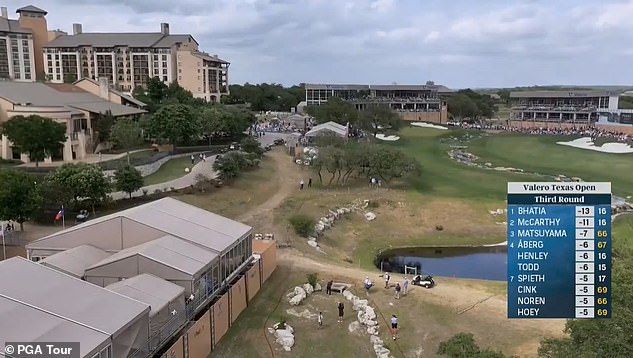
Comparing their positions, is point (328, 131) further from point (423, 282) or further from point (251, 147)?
point (423, 282)

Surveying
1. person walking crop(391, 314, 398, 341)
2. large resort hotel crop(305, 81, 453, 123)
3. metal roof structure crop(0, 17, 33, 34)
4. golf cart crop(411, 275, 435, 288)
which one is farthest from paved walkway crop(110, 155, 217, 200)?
metal roof structure crop(0, 17, 33, 34)

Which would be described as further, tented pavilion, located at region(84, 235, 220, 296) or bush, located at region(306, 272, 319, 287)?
bush, located at region(306, 272, 319, 287)

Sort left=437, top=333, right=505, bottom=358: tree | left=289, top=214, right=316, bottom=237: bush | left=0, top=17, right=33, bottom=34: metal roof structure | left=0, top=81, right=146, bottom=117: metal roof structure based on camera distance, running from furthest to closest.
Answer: left=0, top=17, right=33, bottom=34: metal roof structure < left=0, top=81, right=146, bottom=117: metal roof structure < left=289, top=214, right=316, bottom=237: bush < left=437, top=333, right=505, bottom=358: tree

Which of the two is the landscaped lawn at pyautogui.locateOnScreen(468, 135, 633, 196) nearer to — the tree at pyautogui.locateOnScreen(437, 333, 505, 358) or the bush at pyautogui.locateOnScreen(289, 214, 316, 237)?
the bush at pyautogui.locateOnScreen(289, 214, 316, 237)

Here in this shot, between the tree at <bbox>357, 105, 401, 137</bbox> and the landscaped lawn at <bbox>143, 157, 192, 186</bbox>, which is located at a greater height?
the tree at <bbox>357, 105, 401, 137</bbox>

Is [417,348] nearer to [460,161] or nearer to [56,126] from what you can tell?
[56,126]

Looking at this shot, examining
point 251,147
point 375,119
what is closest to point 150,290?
point 251,147

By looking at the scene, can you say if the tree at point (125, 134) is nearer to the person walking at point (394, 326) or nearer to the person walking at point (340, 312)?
the person walking at point (340, 312)
